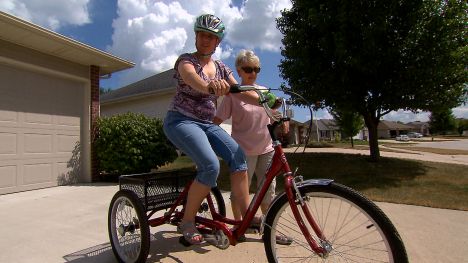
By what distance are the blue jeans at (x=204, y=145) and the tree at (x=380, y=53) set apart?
7.33m

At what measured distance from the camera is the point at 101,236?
4.01 m

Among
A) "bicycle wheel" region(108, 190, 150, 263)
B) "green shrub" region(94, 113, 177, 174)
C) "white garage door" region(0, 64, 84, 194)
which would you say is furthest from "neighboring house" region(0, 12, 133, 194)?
"bicycle wheel" region(108, 190, 150, 263)

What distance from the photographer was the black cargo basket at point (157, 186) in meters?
3.15

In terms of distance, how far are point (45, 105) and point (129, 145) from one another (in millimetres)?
1909

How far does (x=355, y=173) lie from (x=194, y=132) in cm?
762

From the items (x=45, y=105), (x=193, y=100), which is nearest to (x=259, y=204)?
(x=193, y=100)

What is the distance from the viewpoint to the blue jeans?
108 inches

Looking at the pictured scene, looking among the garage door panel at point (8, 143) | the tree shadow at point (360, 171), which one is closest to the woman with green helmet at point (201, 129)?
the tree shadow at point (360, 171)

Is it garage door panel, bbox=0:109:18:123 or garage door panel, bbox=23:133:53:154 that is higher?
garage door panel, bbox=0:109:18:123

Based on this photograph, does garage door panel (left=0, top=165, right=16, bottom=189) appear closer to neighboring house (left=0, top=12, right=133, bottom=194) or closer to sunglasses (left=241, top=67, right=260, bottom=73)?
neighboring house (left=0, top=12, right=133, bottom=194)

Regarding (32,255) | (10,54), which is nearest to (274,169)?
(32,255)

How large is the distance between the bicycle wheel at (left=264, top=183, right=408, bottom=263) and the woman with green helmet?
1.67 feet

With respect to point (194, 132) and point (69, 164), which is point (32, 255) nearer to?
point (194, 132)

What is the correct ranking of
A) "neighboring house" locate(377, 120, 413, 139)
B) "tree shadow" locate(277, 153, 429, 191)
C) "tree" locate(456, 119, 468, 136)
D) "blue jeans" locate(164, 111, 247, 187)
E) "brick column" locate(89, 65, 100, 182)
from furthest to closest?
"neighboring house" locate(377, 120, 413, 139), "tree" locate(456, 119, 468, 136), "brick column" locate(89, 65, 100, 182), "tree shadow" locate(277, 153, 429, 191), "blue jeans" locate(164, 111, 247, 187)
